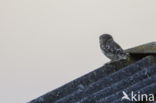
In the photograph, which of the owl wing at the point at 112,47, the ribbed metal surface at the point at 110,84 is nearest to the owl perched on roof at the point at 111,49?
the owl wing at the point at 112,47

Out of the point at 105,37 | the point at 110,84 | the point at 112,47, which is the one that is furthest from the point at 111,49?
the point at 110,84

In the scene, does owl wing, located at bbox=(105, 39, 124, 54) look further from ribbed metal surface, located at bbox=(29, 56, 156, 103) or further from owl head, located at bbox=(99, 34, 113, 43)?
ribbed metal surface, located at bbox=(29, 56, 156, 103)

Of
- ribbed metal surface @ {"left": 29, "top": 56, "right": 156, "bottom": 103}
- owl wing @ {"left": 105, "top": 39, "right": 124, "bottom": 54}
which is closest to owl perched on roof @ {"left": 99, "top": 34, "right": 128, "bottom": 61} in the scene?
owl wing @ {"left": 105, "top": 39, "right": 124, "bottom": 54}

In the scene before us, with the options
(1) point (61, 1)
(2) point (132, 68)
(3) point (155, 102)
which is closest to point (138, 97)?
(3) point (155, 102)

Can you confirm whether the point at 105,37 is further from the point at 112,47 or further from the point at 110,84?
the point at 110,84

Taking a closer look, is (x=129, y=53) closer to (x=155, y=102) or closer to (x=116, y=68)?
(x=116, y=68)

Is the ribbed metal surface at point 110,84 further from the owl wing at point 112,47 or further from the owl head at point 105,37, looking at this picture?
the owl head at point 105,37
